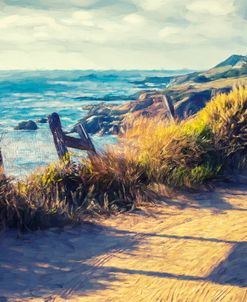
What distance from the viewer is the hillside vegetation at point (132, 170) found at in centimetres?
768

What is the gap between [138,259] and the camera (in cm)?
637

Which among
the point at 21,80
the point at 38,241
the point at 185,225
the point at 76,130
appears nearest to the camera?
the point at 38,241

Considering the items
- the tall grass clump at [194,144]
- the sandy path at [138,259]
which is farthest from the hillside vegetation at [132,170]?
the sandy path at [138,259]

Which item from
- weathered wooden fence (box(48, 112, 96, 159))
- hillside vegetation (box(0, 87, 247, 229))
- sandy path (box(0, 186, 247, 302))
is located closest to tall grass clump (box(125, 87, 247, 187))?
hillside vegetation (box(0, 87, 247, 229))

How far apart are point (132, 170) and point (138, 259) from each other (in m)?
2.95

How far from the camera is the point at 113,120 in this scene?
6525 centimetres

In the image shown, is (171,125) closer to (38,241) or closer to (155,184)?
(155,184)

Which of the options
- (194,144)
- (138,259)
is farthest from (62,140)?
(138,259)

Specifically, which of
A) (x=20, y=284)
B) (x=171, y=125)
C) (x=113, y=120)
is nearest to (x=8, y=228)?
(x=20, y=284)

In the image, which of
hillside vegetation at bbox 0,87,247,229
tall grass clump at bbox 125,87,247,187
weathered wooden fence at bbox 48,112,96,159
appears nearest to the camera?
hillside vegetation at bbox 0,87,247,229

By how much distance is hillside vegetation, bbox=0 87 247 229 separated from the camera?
768 centimetres

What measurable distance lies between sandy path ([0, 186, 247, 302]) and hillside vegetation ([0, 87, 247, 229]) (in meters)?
0.40

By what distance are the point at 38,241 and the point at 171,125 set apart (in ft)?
13.4

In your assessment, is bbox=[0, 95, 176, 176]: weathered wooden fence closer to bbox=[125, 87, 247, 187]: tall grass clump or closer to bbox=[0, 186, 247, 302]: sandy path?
Result: bbox=[125, 87, 247, 187]: tall grass clump
